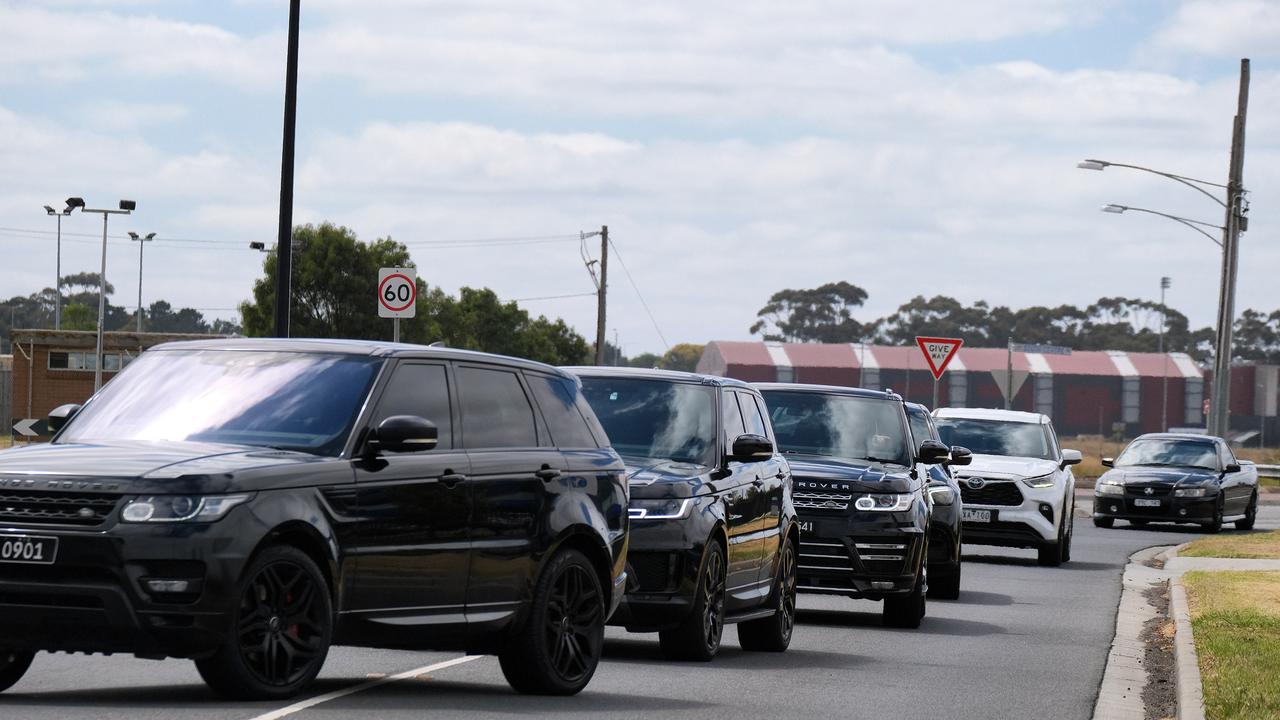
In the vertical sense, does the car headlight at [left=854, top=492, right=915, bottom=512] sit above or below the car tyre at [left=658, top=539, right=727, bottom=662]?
above

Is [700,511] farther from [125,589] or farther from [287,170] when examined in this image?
[287,170]

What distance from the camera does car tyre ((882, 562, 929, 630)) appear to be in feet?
53.6

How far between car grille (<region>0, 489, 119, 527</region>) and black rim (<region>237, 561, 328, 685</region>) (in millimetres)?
700

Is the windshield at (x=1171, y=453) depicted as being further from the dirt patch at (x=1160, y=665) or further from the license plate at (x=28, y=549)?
the license plate at (x=28, y=549)

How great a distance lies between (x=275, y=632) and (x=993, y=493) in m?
16.8

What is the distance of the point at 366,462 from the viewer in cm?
948

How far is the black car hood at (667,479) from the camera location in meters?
12.4

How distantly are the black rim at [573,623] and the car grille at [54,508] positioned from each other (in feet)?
9.08

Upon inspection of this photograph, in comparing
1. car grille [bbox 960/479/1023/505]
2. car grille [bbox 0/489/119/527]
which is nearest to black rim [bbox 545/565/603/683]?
car grille [bbox 0/489/119/527]

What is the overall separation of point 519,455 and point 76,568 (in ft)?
8.79

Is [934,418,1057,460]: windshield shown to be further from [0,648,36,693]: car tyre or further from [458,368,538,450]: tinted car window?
[0,648,36,693]: car tyre

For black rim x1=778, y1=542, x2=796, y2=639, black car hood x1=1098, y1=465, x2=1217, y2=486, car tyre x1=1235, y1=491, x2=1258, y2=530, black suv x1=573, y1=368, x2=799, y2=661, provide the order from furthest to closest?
car tyre x1=1235, y1=491, x2=1258, y2=530, black car hood x1=1098, y1=465, x2=1217, y2=486, black rim x1=778, y1=542, x2=796, y2=639, black suv x1=573, y1=368, x2=799, y2=661

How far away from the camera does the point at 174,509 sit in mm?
8547

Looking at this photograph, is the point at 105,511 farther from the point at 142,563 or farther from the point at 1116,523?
the point at 1116,523
